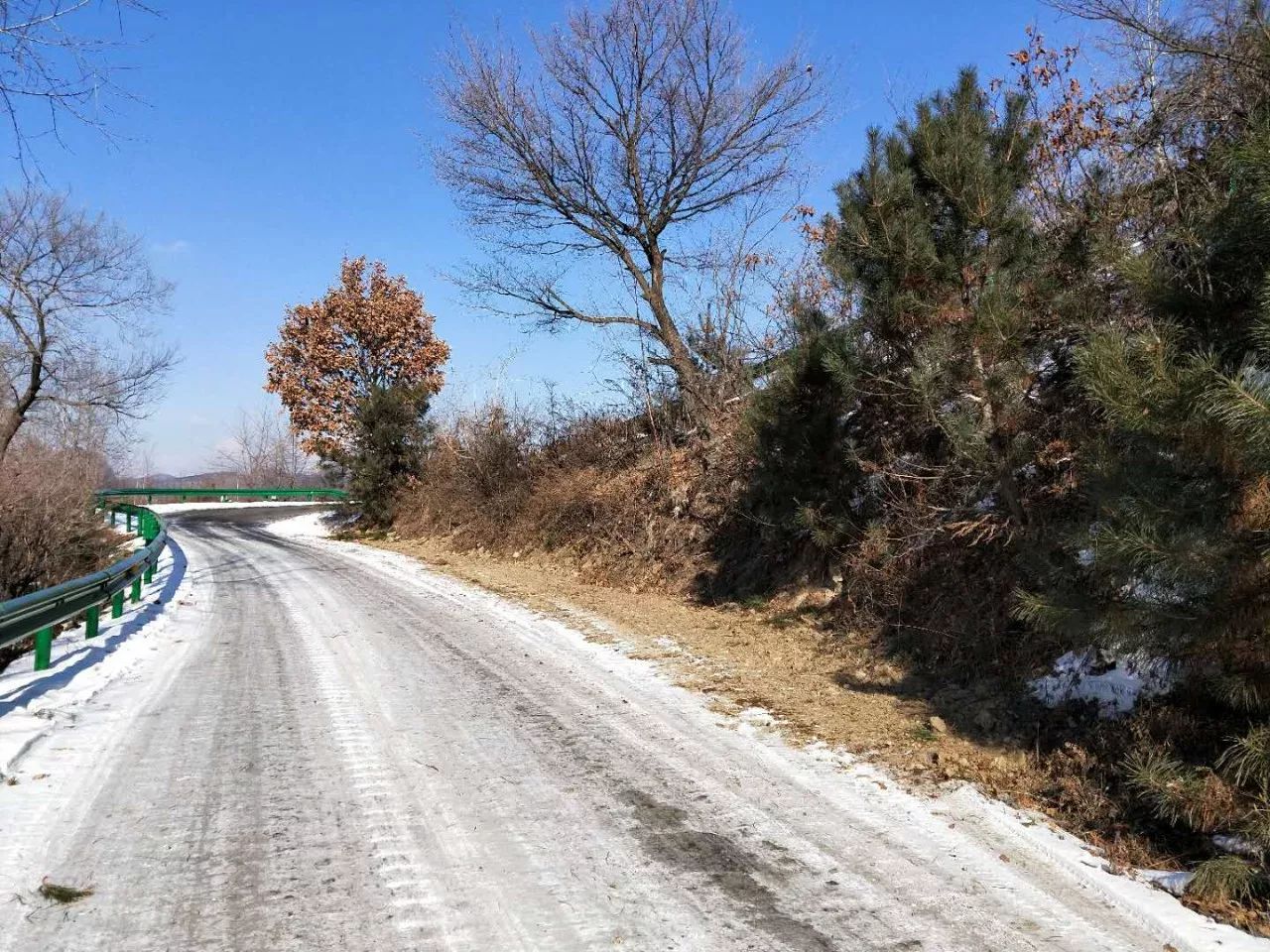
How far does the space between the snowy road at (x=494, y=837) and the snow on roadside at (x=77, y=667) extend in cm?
15

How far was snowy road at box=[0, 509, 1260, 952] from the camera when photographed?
3578mm

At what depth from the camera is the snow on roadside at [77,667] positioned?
5.93 m

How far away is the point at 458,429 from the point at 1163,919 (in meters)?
23.3

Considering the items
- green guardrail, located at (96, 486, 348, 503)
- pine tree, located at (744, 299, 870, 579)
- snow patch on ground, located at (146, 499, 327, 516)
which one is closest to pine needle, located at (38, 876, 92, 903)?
pine tree, located at (744, 299, 870, 579)

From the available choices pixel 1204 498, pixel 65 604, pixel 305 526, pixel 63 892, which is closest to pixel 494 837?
pixel 63 892

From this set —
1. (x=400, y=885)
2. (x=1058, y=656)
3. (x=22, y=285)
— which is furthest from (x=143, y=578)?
(x=22, y=285)

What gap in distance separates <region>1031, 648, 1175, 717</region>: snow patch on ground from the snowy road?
1301 mm

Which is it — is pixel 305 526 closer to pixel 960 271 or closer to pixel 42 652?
pixel 42 652

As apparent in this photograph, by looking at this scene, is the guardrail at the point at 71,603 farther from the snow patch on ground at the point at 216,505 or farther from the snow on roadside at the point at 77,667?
the snow patch on ground at the point at 216,505

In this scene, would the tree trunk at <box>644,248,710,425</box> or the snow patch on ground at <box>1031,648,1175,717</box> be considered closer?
the snow patch on ground at <box>1031,648,1175,717</box>

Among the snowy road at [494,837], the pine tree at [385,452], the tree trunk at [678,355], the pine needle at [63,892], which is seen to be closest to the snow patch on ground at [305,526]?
the pine tree at [385,452]

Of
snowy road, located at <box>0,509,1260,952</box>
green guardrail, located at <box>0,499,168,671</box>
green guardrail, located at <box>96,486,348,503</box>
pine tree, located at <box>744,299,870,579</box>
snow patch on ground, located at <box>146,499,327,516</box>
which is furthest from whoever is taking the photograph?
green guardrail, located at <box>96,486,348,503</box>

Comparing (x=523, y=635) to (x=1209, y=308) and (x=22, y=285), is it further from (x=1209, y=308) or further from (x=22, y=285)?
(x=22, y=285)

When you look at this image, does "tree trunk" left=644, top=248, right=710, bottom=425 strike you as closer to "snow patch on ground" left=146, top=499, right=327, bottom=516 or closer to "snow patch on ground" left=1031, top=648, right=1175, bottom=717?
"snow patch on ground" left=1031, top=648, right=1175, bottom=717
